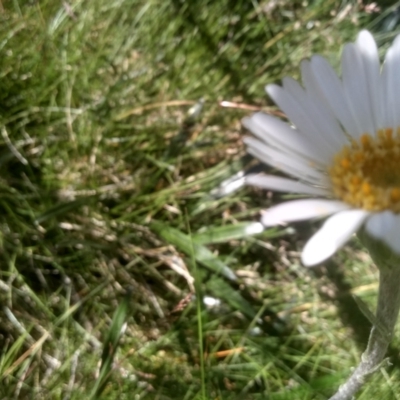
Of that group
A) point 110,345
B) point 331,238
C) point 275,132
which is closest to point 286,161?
point 275,132

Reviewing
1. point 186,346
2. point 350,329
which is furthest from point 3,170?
point 350,329

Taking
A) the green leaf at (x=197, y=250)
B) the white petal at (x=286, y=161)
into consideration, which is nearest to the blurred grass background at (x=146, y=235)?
the green leaf at (x=197, y=250)

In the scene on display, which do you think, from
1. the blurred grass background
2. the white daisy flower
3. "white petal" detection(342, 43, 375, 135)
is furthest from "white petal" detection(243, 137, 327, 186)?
the blurred grass background

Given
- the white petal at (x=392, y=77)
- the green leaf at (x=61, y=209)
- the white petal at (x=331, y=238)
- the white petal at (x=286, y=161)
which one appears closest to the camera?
the white petal at (x=331, y=238)

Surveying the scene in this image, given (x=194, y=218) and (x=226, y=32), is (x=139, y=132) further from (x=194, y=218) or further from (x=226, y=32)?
(x=226, y=32)

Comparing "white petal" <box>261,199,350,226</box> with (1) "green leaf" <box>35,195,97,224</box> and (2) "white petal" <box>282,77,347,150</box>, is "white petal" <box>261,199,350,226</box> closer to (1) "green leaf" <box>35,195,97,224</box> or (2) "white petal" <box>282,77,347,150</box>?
(2) "white petal" <box>282,77,347,150</box>

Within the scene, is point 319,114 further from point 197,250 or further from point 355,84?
point 197,250

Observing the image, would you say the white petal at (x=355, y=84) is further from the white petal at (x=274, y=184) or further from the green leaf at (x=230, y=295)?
the green leaf at (x=230, y=295)
